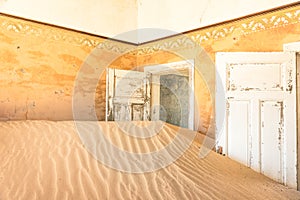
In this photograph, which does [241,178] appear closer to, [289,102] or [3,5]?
[289,102]

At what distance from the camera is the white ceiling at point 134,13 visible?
424cm

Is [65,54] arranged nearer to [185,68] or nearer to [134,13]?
[134,13]

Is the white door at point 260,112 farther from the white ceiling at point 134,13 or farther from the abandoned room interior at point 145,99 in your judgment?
the white ceiling at point 134,13

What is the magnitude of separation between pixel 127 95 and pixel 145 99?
0.45 metres

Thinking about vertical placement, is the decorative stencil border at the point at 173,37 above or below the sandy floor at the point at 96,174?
above

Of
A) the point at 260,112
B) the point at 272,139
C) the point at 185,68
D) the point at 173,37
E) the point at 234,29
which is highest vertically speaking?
the point at 173,37

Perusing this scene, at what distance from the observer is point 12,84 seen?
4.20m

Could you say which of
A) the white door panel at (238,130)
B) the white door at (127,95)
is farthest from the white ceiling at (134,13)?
the white door panel at (238,130)

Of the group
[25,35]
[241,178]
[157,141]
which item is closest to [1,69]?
[25,35]

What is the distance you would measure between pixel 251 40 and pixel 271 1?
617 millimetres

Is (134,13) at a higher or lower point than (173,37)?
higher

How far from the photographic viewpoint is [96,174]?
8.09 feet

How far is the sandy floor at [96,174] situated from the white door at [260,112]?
216 millimetres

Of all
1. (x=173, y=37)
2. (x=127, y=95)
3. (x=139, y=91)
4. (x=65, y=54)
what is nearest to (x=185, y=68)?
(x=173, y=37)
